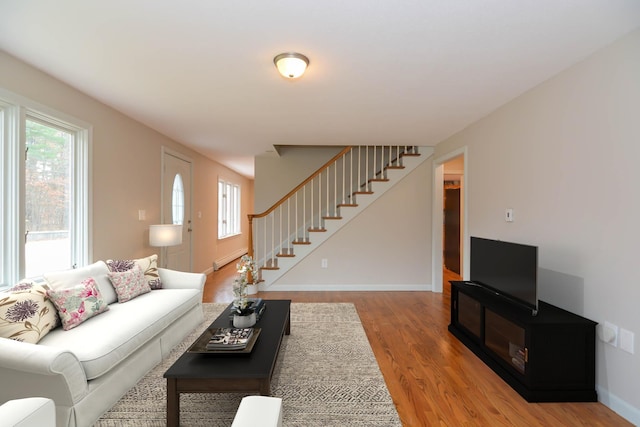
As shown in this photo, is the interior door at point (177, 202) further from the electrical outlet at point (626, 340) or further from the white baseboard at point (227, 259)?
the electrical outlet at point (626, 340)

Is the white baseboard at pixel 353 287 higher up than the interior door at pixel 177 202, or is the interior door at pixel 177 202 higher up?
the interior door at pixel 177 202

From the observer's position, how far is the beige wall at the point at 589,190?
73.8 inches

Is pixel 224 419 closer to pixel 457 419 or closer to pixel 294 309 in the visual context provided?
pixel 457 419

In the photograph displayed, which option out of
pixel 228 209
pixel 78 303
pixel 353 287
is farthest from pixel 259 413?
pixel 228 209

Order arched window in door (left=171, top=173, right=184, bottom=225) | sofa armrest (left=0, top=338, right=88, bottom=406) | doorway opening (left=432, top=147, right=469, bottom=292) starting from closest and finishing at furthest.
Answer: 1. sofa armrest (left=0, top=338, right=88, bottom=406)
2. arched window in door (left=171, top=173, right=184, bottom=225)
3. doorway opening (left=432, top=147, right=469, bottom=292)

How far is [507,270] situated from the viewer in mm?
2561

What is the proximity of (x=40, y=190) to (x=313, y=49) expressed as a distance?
2656mm

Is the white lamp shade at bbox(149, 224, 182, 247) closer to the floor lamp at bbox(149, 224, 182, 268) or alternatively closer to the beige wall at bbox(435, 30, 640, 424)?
the floor lamp at bbox(149, 224, 182, 268)

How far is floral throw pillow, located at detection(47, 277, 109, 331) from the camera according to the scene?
2076 mm

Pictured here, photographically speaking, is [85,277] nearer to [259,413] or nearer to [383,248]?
[259,413]

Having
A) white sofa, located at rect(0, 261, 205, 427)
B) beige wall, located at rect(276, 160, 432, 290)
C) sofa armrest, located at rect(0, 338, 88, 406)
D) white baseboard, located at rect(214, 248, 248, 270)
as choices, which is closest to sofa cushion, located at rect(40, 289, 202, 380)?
white sofa, located at rect(0, 261, 205, 427)

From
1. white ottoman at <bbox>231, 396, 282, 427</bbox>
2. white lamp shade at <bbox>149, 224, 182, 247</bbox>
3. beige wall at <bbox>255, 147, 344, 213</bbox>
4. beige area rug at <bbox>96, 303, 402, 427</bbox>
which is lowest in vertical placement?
beige area rug at <bbox>96, 303, 402, 427</bbox>

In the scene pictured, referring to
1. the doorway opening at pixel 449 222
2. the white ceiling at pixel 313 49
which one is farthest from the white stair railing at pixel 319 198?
the white ceiling at pixel 313 49

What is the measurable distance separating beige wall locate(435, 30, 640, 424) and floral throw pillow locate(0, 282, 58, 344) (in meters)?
3.75
